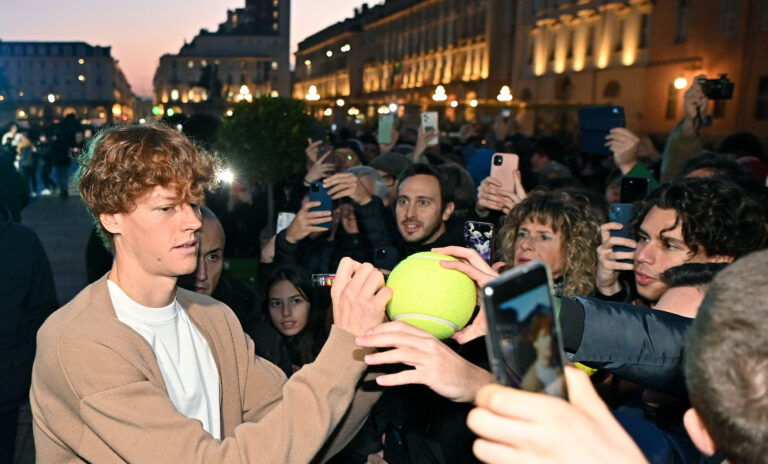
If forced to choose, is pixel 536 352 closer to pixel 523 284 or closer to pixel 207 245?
pixel 523 284

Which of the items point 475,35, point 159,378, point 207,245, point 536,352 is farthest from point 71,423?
point 475,35

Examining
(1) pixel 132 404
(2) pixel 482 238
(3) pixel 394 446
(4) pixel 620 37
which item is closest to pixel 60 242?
(2) pixel 482 238

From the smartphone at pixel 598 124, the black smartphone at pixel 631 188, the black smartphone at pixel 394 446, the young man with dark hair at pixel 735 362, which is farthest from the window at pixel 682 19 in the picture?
the young man with dark hair at pixel 735 362

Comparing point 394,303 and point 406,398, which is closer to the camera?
point 394,303

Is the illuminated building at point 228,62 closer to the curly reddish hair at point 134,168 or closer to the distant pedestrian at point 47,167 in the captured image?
the distant pedestrian at point 47,167

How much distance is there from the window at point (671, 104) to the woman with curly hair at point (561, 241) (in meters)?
32.2

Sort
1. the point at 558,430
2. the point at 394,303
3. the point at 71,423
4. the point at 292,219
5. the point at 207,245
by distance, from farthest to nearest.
Answer: the point at 292,219 → the point at 207,245 → the point at 394,303 → the point at 71,423 → the point at 558,430

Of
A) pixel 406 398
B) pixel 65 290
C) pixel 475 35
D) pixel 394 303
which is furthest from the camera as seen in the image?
pixel 475 35

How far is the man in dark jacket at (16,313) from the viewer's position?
3.56 meters

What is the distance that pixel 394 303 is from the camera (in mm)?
1946

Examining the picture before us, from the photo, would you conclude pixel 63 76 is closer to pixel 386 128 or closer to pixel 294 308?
pixel 386 128

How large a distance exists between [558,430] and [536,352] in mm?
127

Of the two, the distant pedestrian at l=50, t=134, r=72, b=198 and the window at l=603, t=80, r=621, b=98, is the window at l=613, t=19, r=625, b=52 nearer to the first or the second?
the window at l=603, t=80, r=621, b=98

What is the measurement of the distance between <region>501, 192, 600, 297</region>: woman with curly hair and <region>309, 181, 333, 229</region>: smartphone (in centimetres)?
136
